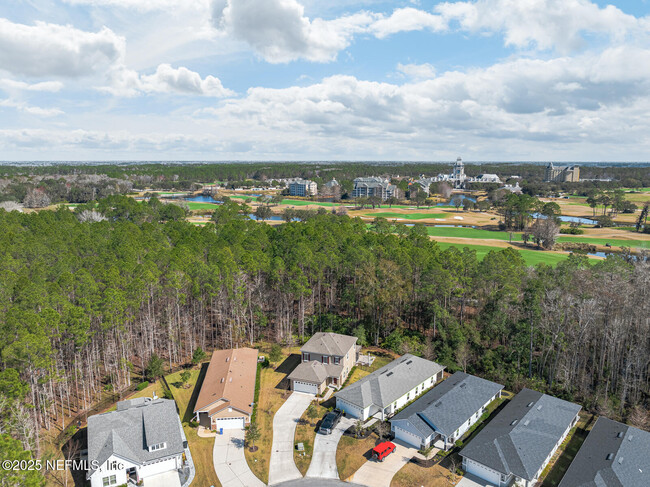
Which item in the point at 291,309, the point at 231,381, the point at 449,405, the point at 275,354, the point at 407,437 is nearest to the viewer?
the point at 407,437

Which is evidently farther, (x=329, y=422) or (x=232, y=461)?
(x=329, y=422)

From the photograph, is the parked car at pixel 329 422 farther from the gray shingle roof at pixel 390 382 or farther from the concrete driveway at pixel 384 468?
the concrete driveway at pixel 384 468

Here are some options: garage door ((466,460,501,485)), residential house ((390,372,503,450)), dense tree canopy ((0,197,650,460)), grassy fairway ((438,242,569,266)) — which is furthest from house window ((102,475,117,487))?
grassy fairway ((438,242,569,266))

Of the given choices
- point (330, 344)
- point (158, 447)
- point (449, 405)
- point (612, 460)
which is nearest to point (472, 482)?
point (449, 405)

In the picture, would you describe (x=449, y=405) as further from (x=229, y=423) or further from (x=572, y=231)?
(x=572, y=231)

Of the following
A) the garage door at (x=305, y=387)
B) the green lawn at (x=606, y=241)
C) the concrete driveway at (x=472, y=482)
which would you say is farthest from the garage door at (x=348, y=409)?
the green lawn at (x=606, y=241)

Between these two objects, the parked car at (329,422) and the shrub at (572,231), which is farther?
the shrub at (572,231)

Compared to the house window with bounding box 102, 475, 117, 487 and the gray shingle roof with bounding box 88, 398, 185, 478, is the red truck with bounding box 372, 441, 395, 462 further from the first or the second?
the house window with bounding box 102, 475, 117, 487
